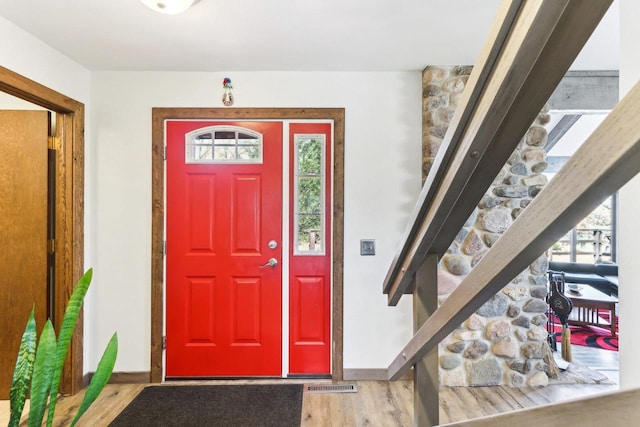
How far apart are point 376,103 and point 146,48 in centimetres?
167

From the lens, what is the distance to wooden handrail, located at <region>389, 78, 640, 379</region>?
0.34 metres

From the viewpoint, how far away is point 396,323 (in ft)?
8.82

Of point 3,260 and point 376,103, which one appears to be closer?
point 3,260

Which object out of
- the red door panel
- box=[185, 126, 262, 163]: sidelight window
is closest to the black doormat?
the red door panel

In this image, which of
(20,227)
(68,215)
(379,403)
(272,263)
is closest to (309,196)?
(272,263)

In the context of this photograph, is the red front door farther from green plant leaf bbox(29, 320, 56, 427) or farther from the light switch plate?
green plant leaf bbox(29, 320, 56, 427)

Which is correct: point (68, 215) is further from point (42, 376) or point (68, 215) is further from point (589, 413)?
point (589, 413)

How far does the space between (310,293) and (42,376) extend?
5.68ft

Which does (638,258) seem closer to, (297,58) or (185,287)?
(297,58)

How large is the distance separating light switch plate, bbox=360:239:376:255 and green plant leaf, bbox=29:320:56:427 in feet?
6.34

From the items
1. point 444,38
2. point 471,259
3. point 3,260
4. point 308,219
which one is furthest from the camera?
point 308,219

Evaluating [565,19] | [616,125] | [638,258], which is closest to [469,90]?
[565,19]

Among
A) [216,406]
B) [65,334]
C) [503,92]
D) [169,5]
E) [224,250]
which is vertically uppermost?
[169,5]

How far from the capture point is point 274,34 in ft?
7.08
